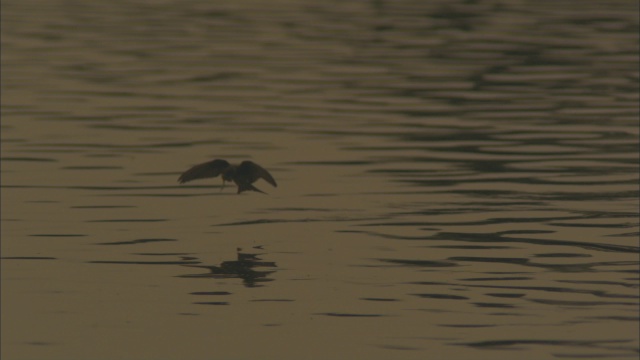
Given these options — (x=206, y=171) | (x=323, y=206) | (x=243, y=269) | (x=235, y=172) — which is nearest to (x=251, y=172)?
(x=235, y=172)

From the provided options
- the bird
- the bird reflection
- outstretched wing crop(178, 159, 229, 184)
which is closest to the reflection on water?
the bird reflection

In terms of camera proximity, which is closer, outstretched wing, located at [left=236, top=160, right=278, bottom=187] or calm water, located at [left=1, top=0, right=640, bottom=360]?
calm water, located at [left=1, top=0, right=640, bottom=360]

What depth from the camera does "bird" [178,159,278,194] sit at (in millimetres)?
13695

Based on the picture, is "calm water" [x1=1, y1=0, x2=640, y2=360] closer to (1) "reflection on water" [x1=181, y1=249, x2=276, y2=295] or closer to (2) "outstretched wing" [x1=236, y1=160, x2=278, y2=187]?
(1) "reflection on water" [x1=181, y1=249, x2=276, y2=295]

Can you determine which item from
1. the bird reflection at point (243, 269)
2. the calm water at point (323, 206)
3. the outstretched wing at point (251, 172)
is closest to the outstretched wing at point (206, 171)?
the outstretched wing at point (251, 172)

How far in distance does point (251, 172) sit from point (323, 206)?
185cm

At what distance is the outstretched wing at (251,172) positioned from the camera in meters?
13.7

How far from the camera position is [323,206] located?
15.5 metres

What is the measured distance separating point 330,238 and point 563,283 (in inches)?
94.1

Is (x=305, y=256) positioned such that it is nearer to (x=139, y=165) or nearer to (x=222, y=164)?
(x=222, y=164)

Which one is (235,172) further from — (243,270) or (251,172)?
(243,270)

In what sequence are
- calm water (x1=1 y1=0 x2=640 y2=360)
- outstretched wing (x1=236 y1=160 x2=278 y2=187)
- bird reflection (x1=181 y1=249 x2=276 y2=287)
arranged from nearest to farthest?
calm water (x1=1 y1=0 x2=640 y2=360) → bird reflection (x1=181 y1=249 x2=276 y2=287) → outstretched wing (x1=236 y1=160 x2=278 y2=187)

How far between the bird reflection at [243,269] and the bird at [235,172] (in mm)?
680

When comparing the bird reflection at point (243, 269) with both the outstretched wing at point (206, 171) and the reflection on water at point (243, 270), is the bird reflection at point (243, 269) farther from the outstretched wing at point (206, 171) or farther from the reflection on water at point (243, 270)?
the outstretched wing at point (206, 171)
